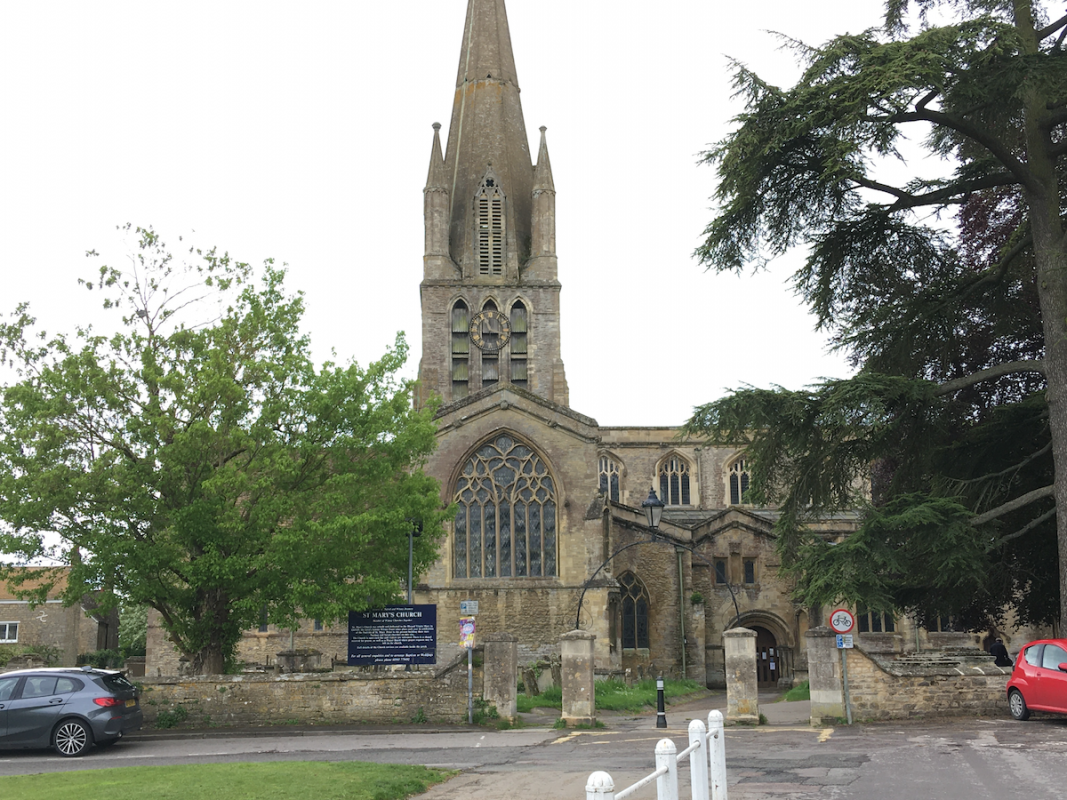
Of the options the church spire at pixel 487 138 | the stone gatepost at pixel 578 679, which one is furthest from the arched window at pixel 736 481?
the stone gatepost at pixel 578 679

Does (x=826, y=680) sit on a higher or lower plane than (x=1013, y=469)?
lower

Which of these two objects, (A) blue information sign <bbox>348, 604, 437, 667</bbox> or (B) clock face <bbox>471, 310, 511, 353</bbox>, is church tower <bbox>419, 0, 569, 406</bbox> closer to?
(B) clock face <bbox>471, 310, 511, 353</bbox>

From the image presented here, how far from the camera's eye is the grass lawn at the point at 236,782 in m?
11.2

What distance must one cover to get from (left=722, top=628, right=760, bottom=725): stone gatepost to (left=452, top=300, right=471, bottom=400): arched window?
1070 inches

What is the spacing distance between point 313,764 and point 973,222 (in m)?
19.0

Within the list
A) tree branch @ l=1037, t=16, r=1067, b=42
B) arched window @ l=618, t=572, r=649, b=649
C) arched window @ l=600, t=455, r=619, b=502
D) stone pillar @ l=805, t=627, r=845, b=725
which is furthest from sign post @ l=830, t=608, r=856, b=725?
arched window @ l=600, t=455, r=619, b=502

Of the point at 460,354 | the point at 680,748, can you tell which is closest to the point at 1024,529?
the point at 680,748

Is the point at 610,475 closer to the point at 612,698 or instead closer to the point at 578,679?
the point at 612,698

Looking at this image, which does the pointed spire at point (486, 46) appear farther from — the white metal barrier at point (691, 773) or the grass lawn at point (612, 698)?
the white metal barrier at point (691, 773)

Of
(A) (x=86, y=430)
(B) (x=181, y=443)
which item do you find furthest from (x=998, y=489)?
(A) (x=86, y=430)

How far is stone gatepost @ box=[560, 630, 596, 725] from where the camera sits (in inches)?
790

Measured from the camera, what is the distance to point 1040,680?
17.1 metres

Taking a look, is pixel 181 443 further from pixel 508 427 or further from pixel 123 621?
pixel 123 621

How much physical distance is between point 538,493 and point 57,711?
803 inches
